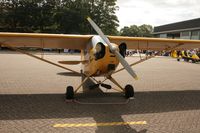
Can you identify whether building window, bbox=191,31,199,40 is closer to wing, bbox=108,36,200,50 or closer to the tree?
the tree

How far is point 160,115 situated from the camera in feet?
22.2

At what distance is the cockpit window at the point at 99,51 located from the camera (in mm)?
7188

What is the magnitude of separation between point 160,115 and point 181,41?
3.64m

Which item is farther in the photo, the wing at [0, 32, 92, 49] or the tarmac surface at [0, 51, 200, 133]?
the wing at [0, 32, 92, 49]

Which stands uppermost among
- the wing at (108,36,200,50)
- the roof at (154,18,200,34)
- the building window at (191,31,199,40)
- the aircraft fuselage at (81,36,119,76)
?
the roof at (154,18,200,34)

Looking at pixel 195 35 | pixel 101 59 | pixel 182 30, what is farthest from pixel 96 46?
pixel 182 30

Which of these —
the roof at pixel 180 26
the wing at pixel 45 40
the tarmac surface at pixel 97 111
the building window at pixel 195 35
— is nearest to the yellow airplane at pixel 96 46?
the wing at pixel 45 40

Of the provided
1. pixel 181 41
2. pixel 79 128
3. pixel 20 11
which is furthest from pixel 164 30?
pixel 79 128

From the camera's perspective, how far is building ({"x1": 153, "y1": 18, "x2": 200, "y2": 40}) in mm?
61406

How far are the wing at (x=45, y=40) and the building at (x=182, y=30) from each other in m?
55.2

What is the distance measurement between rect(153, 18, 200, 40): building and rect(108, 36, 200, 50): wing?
5289 centimetres

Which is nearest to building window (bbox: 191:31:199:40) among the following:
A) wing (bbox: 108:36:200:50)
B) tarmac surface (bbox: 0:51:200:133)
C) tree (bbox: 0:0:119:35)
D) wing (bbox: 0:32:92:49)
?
tree (bbox: 0:0:119:35)

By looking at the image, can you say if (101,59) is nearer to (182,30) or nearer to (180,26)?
(182,30)

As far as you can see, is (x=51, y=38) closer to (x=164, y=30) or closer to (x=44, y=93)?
(x=44, y=93)
